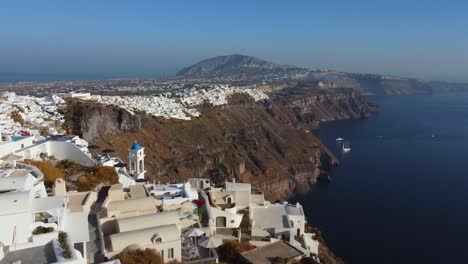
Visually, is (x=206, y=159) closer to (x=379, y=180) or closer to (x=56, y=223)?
(x=379, y=180)

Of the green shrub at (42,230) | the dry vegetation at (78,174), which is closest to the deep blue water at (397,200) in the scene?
the dry vegetation at (78,174)

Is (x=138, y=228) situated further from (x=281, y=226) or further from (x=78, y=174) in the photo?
(x=281, y=226)

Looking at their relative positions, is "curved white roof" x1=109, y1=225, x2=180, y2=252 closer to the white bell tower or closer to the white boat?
the white bell tower

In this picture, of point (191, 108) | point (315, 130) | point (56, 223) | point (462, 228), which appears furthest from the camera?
point (315, 130)

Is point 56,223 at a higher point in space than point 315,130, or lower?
higher

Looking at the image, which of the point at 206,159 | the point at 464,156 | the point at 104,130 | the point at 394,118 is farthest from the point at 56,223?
the point at 394,118

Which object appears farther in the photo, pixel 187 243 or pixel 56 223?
pixel 187 243
